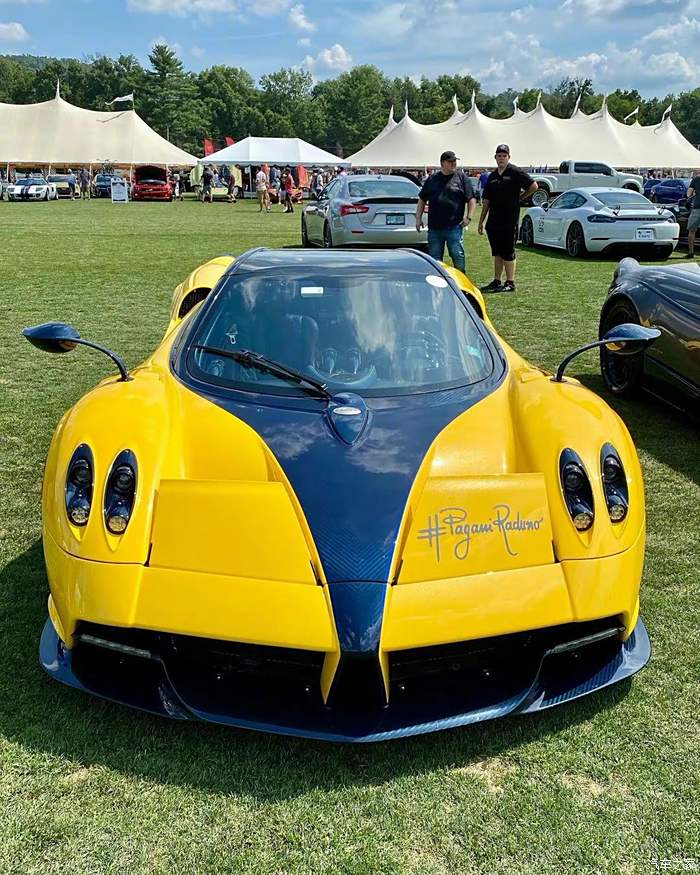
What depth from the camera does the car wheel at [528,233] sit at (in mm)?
15609

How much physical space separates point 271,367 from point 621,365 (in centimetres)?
363

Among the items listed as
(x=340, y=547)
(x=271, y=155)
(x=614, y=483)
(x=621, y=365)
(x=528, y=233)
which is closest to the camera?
(x=340, y=547)

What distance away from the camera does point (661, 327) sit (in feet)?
16.8

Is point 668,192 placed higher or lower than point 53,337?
higher

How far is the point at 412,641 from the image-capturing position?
6.65 feet

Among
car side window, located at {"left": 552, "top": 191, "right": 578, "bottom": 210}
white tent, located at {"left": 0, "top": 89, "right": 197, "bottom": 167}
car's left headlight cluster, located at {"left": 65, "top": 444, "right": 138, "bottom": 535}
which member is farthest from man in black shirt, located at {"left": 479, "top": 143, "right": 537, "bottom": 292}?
white tent, located at {"left": 0, "top": 89, "right": 197, "bottom": 167}

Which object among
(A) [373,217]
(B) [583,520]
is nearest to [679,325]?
(B) [583,520]

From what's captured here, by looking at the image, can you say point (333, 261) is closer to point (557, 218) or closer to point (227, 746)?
point (227, 746)

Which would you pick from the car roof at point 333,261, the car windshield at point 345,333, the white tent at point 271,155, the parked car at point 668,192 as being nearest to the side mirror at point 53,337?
the car windshield at point 345,333

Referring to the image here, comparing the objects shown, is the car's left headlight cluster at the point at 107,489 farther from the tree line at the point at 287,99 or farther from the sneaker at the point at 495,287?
the tree line at the point at 287,99

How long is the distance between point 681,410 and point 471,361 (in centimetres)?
249

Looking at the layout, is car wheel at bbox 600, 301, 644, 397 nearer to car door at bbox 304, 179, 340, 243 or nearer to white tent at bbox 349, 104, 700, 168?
car door at bbox 304, 179, 340, 243

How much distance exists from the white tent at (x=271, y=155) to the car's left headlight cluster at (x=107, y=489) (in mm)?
37376

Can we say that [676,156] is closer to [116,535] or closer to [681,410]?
[681,410]
